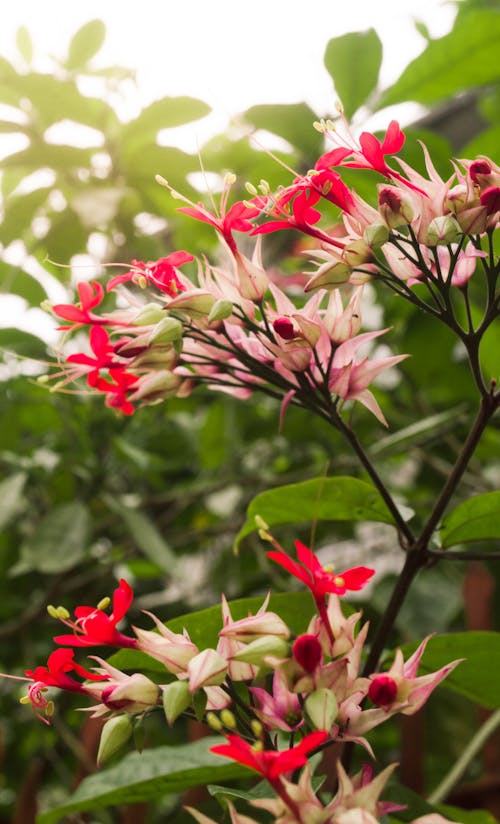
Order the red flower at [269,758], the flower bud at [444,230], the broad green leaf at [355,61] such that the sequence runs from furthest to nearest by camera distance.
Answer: the broad green leaf at [355,61]
the flower bud at [444,230]
the red flower at [269,758]

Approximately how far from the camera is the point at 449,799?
96 centimetres

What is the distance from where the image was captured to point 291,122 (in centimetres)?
97

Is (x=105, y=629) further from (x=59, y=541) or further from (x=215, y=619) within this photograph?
(x=59, y=541)

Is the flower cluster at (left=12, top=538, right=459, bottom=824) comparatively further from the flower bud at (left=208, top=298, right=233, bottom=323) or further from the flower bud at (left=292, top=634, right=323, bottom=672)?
the flower bud at (left=208, top=298, right=233, bottom=323)

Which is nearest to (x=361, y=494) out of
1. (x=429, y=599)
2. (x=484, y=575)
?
(x=429, y=599)

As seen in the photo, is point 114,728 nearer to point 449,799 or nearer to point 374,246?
point 374,246

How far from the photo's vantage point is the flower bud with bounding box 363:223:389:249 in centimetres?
48

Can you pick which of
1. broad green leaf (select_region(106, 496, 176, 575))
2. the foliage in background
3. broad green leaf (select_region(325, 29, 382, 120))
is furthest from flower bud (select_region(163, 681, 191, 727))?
broad green leaf (select_region(325, 29, 382, 120))

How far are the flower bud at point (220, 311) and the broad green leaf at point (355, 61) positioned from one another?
479mm

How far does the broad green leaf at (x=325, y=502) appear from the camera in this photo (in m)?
0.56

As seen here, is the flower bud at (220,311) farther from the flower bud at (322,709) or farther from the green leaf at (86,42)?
the green leaf at (86,42)

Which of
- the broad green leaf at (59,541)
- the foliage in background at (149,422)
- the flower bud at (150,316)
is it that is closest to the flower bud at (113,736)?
the flower bud at (150,316)

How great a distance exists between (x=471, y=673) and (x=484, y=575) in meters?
0.55

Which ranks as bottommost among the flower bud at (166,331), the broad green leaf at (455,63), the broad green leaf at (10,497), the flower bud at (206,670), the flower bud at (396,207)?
the broad green leaf at (10,497)
